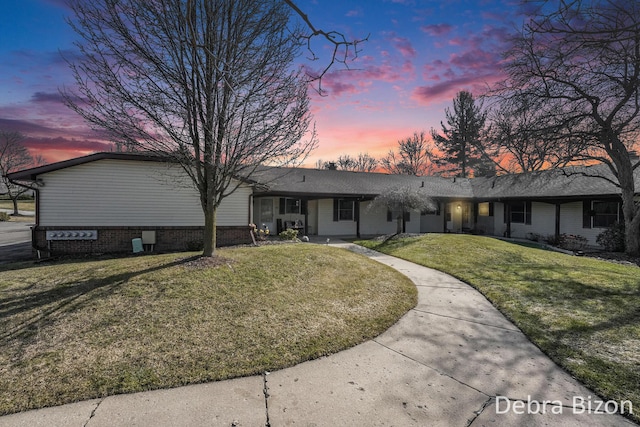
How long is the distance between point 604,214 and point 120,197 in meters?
21.8

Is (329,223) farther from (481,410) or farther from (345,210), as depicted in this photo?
(481,410)

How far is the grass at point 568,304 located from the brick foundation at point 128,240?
6.77m

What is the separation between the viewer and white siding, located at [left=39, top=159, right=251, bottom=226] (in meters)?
10.9

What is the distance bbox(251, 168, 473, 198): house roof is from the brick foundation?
120 inches

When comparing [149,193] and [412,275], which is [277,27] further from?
[149,193]

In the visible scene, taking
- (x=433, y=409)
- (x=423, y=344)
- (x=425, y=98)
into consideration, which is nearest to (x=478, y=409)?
(x=433, y=409)

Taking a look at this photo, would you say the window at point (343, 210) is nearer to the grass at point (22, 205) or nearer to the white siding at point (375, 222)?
the white siding at point (375, 222)

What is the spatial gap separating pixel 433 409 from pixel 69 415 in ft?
10.5

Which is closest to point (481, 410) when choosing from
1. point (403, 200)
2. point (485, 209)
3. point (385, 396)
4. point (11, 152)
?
point (385, 396)

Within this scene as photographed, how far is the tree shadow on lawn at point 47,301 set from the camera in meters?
4.18

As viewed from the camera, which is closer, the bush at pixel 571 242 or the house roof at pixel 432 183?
the house roof at pixel 432 183

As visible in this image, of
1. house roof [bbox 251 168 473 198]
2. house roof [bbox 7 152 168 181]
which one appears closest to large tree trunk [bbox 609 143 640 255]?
house roof [bbox 251 168 473 198]

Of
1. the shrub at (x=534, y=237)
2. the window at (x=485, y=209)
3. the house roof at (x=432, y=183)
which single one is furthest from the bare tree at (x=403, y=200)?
the window at (x=485, y=209)

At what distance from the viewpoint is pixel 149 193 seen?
38.9 feet
